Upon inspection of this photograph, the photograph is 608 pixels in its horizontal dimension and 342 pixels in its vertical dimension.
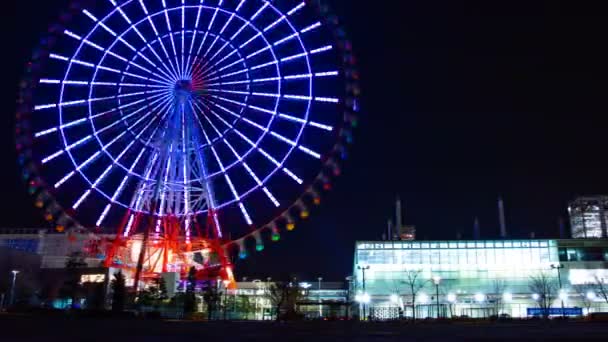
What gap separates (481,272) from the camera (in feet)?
238

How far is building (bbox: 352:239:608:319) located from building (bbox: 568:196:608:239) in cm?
6533

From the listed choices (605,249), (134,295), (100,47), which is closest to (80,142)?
(100,47)

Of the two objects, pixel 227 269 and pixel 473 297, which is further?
pixel 473 297

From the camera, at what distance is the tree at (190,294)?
158 ft

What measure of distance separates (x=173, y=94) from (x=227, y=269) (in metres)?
17.9

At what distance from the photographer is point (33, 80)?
4303cm

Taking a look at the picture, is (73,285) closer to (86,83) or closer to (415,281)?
(86,83)

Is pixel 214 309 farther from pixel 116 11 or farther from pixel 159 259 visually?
pixel 116 11

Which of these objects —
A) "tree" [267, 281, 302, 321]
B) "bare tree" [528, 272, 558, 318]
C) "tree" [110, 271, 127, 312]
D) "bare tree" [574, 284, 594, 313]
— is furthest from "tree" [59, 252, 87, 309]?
"bare tree" [574, 284, 594, 313]

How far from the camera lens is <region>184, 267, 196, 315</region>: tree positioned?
4828cm

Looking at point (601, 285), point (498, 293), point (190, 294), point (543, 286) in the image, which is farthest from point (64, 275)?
point (601, 285)

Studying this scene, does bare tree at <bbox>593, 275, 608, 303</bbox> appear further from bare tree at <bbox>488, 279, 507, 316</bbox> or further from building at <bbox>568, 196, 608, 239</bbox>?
building at <bbox>568, 196, 608, 239</bbox>

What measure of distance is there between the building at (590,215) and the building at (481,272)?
65.3 m

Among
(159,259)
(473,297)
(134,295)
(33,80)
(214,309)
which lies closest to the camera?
(33,80)
